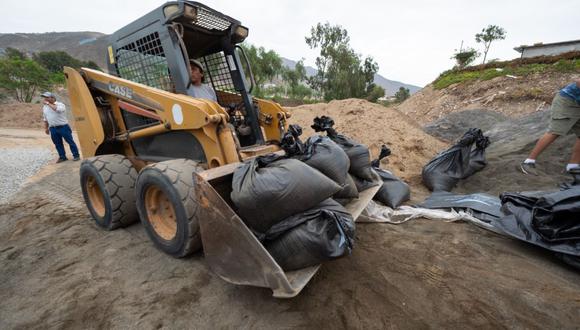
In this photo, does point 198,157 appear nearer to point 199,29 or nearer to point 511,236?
point 199,29

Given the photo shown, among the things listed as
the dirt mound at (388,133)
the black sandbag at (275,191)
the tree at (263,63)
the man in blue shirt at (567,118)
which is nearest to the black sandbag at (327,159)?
the black sandbag at (275,191)

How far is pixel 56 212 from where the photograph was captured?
316 centimetres

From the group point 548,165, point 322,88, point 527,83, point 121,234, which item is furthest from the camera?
point 322,88

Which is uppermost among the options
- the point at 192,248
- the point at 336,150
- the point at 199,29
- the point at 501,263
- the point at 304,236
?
the point at 199,29

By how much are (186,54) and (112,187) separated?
138cm

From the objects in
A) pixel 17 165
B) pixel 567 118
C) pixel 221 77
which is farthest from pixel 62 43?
pixel 567 118

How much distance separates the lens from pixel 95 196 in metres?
2.81

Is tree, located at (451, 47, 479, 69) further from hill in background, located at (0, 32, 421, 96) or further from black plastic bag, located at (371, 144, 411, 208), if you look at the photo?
hill in background, located at (0, 32, 421, 96)

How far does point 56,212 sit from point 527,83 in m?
12.9

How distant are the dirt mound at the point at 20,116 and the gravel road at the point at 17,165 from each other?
8856 millimetres

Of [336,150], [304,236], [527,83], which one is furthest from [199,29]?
[527,83]

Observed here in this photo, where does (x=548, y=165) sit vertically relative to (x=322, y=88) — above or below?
below

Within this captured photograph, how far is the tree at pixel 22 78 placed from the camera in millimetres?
17312

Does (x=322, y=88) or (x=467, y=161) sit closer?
(x=467, y=161)
